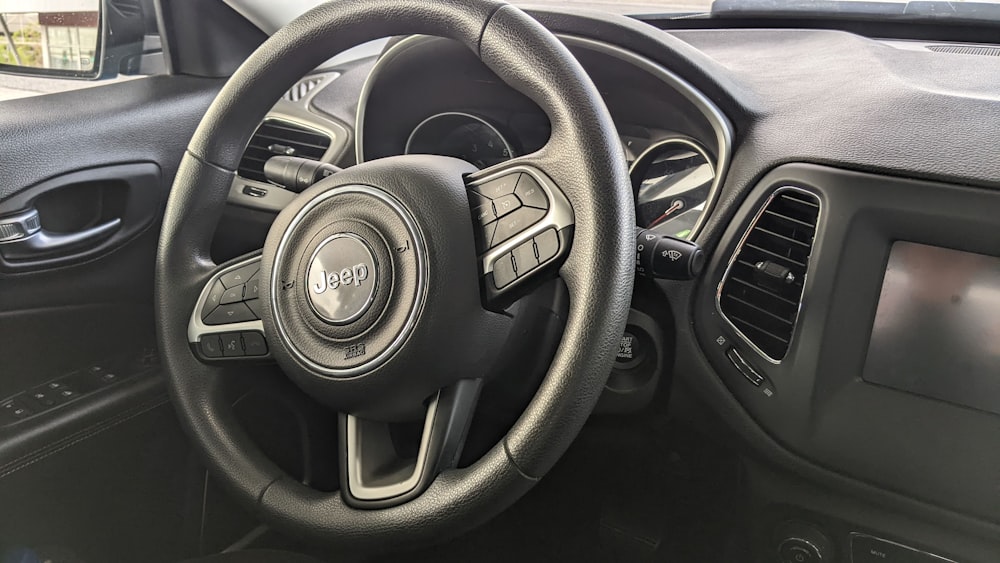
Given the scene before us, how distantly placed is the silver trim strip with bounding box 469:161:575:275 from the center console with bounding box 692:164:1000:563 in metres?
0.42

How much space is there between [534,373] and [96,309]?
3.39 feet

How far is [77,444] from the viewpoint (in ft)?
5.03

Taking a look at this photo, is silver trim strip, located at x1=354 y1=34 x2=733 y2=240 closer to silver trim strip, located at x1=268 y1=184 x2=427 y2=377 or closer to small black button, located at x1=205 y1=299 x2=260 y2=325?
silver trim strip, located at x1=268 y1=184 x2=427 y2=377

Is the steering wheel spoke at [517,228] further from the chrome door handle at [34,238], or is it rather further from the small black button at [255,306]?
the chrome door handle at [34,238]

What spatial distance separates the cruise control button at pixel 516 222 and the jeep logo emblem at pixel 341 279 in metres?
0.15

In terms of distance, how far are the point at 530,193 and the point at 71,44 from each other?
54.3 inches

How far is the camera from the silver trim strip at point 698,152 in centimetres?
128

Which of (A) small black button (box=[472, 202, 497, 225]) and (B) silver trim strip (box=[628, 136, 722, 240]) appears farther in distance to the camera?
(B) silver trim strip (box=[628, 136, 722, 240])

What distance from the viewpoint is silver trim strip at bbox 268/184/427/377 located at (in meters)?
0.96

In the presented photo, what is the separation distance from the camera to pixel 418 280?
3.17 feet

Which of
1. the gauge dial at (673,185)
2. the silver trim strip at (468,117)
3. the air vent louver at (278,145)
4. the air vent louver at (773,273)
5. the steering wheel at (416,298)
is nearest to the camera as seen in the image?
the steering wheel at (416,298)

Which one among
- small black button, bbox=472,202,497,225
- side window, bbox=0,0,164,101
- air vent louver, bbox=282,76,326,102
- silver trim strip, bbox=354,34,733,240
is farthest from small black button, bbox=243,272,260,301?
side window, bbox=0,0,164,101

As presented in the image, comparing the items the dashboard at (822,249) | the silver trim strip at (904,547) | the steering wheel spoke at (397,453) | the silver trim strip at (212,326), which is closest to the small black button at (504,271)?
the steering wheel spoke at (397,453)

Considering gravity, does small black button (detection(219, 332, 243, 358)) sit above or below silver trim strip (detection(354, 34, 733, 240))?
below
